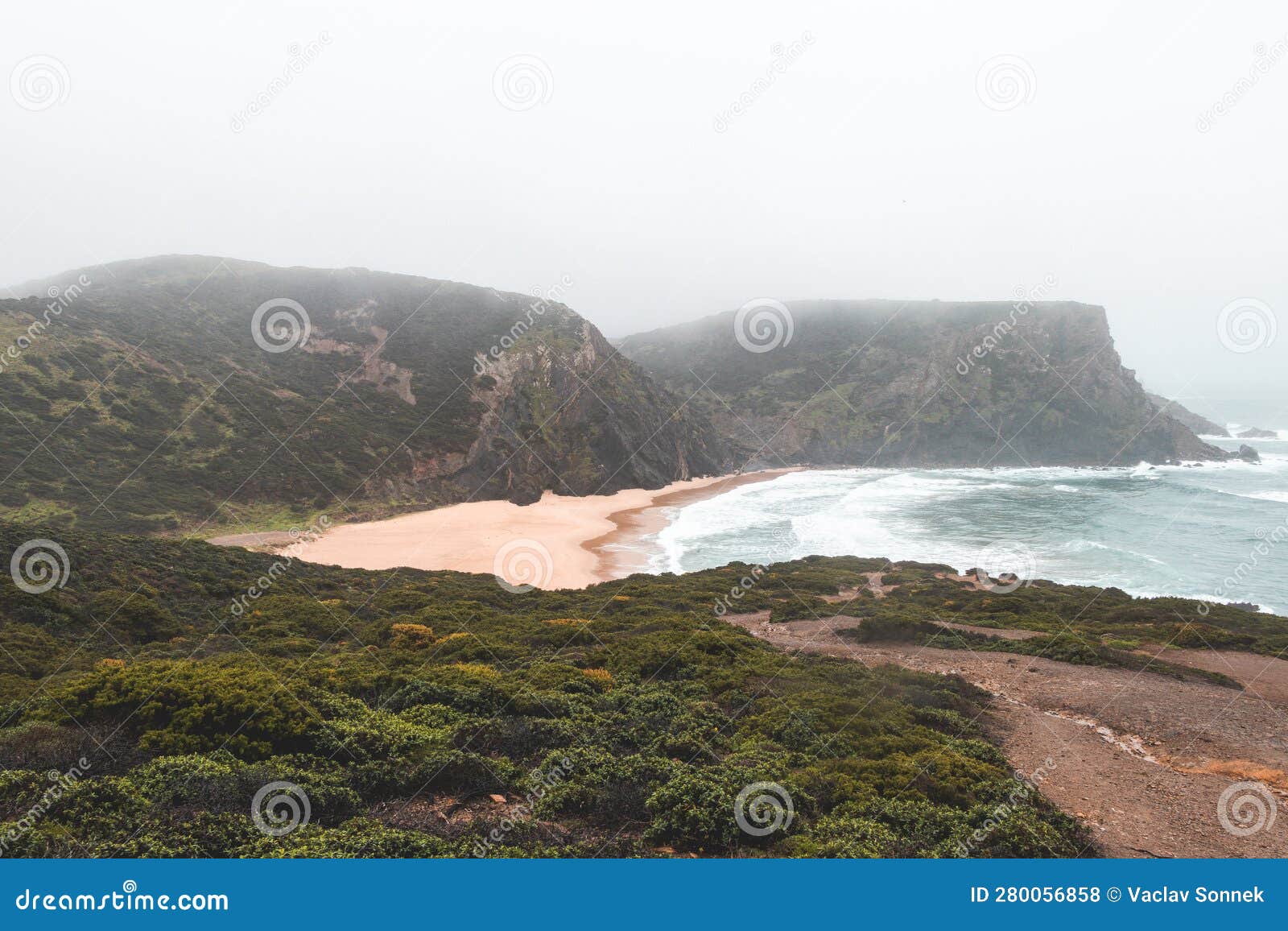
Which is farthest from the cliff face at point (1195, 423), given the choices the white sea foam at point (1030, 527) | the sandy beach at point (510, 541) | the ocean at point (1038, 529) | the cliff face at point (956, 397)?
the sandy beach at point (510, 541)

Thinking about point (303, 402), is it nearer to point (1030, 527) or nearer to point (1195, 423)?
point (1030, 527)

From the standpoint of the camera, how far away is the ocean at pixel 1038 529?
31.2m

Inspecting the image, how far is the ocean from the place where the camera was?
3125 centimetres

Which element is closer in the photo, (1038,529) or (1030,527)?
(1038,529)

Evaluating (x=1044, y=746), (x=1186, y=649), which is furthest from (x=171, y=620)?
(x=1186, y=649)

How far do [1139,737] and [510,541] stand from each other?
33.3m

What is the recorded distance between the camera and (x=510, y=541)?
39.3 meters

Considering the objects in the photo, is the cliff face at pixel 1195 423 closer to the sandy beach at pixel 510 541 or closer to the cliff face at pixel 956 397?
the cliff face at pixel 956 397

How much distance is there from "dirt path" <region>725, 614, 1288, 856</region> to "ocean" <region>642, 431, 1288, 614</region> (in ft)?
54.7

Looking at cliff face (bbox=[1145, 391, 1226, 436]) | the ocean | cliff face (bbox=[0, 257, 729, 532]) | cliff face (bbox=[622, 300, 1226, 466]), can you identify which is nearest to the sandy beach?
the ocean

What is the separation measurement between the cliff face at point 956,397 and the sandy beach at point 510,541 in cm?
5503

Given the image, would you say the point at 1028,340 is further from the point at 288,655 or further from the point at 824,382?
the point at 288,655

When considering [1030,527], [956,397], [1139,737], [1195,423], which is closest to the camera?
[1139,737]

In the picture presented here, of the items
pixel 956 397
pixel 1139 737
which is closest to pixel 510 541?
pixel 1139 737
